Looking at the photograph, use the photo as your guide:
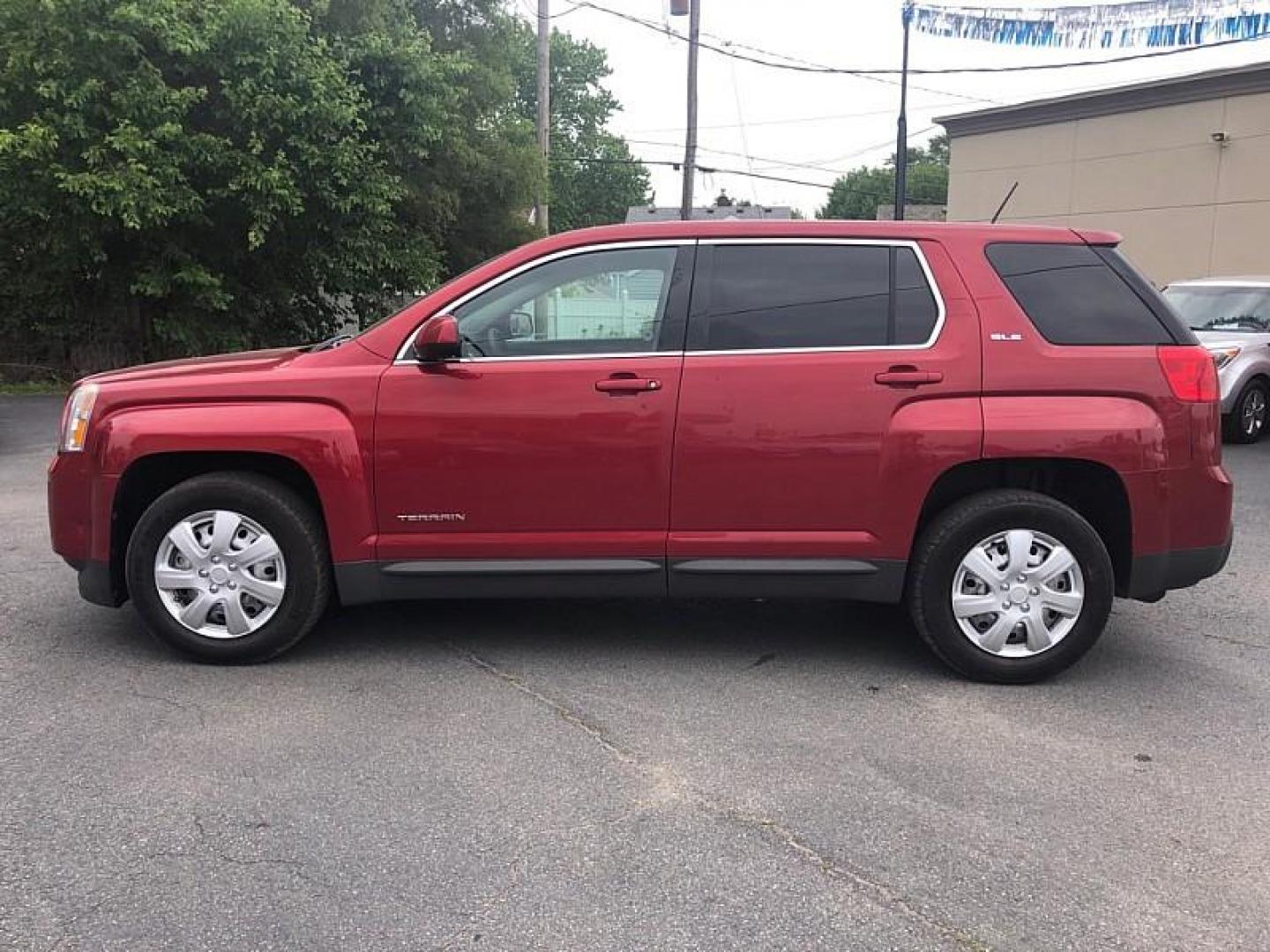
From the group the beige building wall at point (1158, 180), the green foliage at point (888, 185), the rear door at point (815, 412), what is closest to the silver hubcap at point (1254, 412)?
the rear door at point (815, 412)

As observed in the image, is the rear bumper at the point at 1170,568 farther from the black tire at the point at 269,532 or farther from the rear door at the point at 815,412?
the black tire at the point at 269,532

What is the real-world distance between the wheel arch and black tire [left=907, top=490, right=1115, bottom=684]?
0.10m

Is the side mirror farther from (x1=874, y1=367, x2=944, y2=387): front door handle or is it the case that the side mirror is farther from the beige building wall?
the beige building wall

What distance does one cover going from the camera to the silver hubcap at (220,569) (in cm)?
426

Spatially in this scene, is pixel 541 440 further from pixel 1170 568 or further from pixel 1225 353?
pixel 1225 353

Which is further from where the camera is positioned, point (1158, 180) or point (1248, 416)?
point (1158, 180)

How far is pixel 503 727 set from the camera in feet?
12.5

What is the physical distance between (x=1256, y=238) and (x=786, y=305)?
59.8 feet

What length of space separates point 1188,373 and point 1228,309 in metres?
8.83

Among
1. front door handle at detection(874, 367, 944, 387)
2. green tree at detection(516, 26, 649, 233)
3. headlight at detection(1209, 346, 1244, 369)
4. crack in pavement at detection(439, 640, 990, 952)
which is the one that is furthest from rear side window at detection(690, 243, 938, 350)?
green tree at detection(516, 26, 649, 233)

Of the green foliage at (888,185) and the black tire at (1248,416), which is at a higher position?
the green foliage at (888,185)

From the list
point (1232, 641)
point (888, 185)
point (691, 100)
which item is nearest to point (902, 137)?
point (691, 100)

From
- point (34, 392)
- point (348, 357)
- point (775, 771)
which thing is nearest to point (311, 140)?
point (34, 392)

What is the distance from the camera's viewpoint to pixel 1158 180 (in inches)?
789
